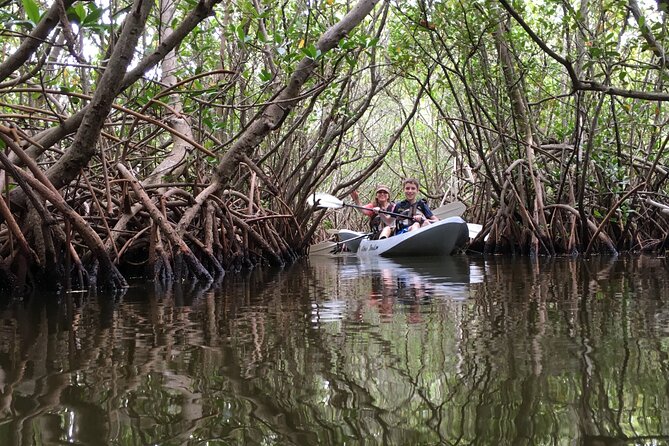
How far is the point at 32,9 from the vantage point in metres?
2.94

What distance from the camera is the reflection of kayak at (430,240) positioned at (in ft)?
25.8

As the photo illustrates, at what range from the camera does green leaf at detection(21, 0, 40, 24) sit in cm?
289

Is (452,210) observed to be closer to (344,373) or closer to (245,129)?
(245,129)

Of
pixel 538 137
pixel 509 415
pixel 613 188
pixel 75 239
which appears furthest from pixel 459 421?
pixel 538 137

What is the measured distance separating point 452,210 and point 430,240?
1599 mm

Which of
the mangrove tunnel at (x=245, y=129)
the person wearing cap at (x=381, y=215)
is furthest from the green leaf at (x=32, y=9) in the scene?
the person wearing cap at (x=381, y=215)

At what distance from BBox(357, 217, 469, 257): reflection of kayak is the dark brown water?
4.61 m

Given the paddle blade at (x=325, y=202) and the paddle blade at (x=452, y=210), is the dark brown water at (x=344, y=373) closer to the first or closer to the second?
the paddle blade at (x=325, y=202)

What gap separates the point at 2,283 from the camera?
4.07 meters

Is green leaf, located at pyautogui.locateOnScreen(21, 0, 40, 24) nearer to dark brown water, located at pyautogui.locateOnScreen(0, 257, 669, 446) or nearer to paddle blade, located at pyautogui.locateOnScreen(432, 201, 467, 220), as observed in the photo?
dark brown water, located at pyautogui.locateOnScreen(0, 257, 669, 446)

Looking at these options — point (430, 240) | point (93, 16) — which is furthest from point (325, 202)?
point (93, 16)

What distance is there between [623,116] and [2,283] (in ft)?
22.8

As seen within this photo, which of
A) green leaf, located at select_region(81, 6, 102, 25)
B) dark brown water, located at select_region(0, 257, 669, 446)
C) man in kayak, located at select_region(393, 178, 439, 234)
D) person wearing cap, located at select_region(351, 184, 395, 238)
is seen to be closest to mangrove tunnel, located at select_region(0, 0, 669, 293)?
green leaf, located at select_region(81, 6, 102, 25)

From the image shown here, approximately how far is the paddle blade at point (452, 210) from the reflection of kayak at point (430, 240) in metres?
1.11
